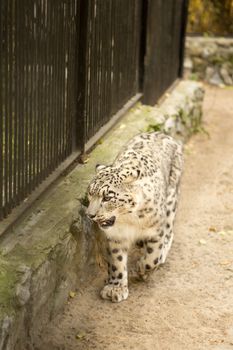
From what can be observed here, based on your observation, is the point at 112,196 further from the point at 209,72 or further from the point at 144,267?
the point at 209,72

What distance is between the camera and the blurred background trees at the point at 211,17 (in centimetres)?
1595

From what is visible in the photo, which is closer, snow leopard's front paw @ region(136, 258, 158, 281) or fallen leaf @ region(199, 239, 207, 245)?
snow leopard's front paw @ region(136, 258, 158, 281)

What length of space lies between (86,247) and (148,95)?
169 inches

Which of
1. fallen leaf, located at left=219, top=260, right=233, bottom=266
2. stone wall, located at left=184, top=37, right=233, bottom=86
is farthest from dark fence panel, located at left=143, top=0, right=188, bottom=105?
fallen leaf, located at left=219, top=260, right=233, bottom=266

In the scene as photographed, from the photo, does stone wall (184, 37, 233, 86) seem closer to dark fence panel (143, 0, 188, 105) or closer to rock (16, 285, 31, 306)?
dark fence panel (143, 0, 188, 105)

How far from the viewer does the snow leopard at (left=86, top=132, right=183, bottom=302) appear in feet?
17.3

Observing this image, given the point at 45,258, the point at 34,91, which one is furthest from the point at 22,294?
the point at 34,91

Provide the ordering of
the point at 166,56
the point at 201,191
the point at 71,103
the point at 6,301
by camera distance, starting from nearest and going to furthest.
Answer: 1. the point at 6,301
2. the point at 71,103
3. the point at 201,191
4. the point at 166,56

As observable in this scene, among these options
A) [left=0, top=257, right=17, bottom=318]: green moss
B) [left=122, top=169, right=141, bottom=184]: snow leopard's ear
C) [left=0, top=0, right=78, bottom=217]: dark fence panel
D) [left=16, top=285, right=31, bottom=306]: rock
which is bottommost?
[left=16, top=285, right=31, bottom=306]: rock

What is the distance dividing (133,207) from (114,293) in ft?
2.59

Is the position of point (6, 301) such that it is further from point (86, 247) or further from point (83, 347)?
point (86, 247)

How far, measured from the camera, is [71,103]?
6398mm

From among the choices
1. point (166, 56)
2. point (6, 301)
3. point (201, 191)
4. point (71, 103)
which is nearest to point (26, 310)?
point (6, 301)

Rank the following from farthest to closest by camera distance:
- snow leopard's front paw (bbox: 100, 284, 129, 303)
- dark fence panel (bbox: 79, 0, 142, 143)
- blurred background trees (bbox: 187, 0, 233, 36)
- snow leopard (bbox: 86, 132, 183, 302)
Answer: blurred background trees (bbox: 187, 0, 233, 36) < dark fence panel (bbox: 79, 0, 142, 143) < snow leopard's front paw (bbox: 100, 284, 129, 303) < snow leopard (bbox: 86, 132, 183, 302)
